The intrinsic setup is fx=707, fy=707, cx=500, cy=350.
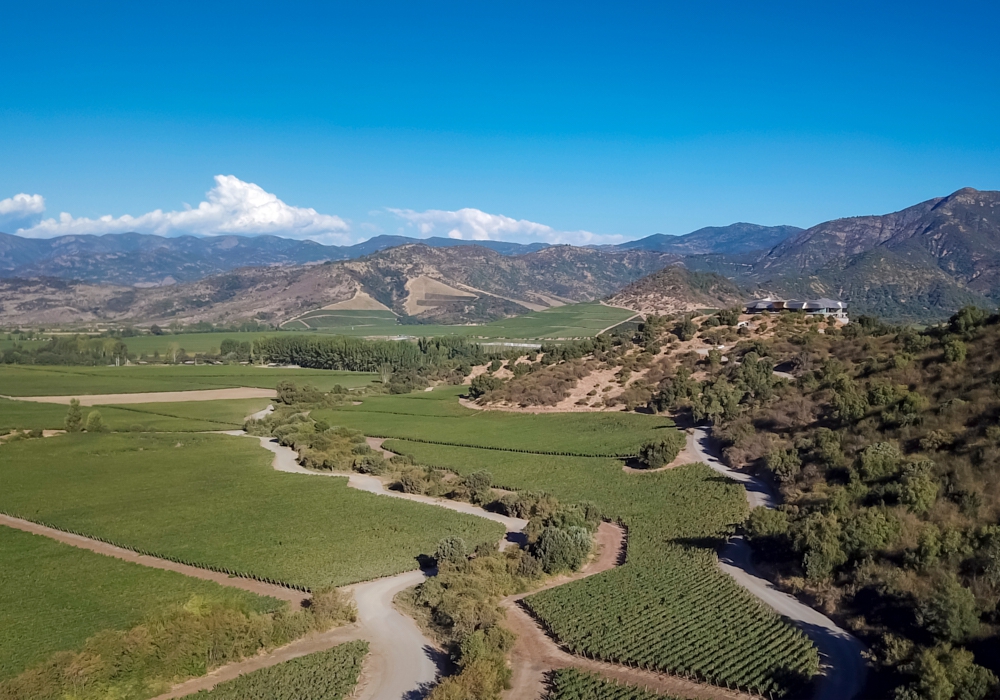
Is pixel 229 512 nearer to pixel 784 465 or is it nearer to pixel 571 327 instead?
pixel 784 465

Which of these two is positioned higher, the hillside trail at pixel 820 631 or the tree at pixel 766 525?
the tree at pixel 766 525

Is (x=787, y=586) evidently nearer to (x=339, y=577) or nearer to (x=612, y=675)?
(x=612, y=675)

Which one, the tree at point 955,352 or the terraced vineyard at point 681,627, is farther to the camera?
the tree at point 955,352

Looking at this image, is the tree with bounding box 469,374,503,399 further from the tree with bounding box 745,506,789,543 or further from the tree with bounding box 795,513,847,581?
the tree with bounding box 795,513,847,581

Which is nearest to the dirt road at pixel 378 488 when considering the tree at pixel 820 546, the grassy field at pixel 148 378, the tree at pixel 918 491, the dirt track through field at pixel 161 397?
the tree at pixel 820 546

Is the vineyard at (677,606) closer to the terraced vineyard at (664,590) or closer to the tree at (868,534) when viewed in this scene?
the terraced vineyard at (664,590)

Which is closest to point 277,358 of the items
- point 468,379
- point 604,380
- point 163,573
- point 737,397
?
point 468,379
